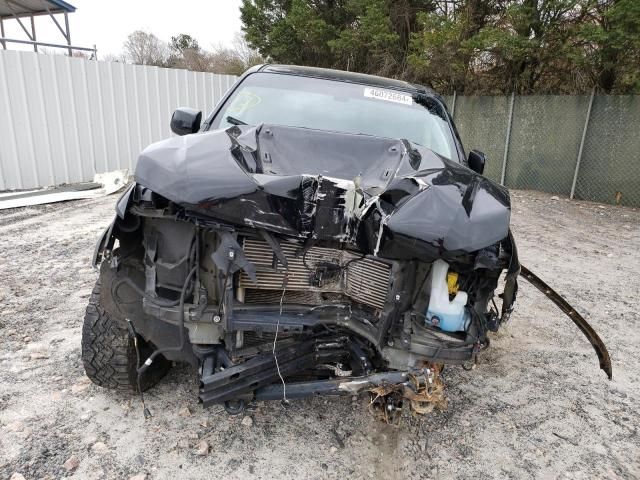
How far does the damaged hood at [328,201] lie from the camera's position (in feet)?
5.88

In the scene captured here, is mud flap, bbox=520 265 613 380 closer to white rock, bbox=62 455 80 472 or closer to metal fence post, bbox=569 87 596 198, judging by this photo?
white rock, bbox=62 455 80 472

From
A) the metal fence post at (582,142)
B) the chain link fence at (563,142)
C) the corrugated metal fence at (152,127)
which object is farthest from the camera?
the metal fence post at (582,142)

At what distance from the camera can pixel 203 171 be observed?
1.85 m

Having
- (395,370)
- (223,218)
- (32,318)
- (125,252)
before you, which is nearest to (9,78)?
(32,318)

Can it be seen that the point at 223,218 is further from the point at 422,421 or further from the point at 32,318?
the point at 32,318

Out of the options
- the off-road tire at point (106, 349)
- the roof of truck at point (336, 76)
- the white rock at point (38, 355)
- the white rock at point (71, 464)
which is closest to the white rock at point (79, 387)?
the off-road tire at point (106, 349)

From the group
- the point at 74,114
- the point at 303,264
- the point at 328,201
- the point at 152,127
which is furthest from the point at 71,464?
the point at 152,127

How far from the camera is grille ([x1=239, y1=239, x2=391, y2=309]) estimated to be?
203 centimetres

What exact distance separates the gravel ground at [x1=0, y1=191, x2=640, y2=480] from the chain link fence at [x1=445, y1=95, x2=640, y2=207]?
564 centimetres

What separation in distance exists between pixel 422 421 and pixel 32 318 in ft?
9.41

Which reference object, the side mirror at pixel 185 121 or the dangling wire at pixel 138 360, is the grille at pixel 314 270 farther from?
the side mirror at pixel 185 121

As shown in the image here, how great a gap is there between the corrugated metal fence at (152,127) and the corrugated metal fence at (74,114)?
16 millimetres

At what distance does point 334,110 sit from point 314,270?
1.51m

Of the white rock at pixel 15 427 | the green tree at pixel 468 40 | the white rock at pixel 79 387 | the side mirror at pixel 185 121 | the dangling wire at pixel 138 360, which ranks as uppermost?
the green tree at pixel 468 40
